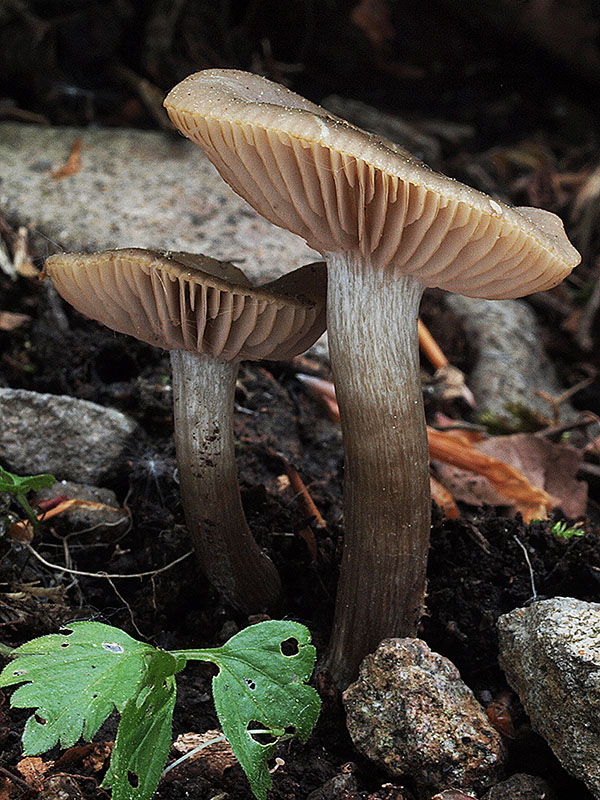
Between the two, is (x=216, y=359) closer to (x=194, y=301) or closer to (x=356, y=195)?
(x=194, y=301)

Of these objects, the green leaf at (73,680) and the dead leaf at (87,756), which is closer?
the green leaf at (73,680)

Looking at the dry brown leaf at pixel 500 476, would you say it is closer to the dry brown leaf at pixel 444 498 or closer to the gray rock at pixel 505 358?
the dry brown leaf at pixel 444 498

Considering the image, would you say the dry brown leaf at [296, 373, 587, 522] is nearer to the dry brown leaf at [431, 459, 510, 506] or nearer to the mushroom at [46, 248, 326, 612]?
the dry brown leaf at [431, 459, 510, 506]

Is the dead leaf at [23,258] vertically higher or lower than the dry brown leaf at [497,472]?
higher

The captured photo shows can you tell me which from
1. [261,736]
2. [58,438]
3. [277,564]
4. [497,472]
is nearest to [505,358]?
[497,472]

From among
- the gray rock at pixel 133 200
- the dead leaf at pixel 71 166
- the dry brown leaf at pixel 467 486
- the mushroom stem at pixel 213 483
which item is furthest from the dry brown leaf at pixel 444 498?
the dead leaf at pixel 71 166

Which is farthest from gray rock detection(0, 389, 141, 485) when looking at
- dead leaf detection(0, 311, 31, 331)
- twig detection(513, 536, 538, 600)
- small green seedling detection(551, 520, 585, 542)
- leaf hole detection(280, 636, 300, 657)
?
small green seedling detection(551, 520, 585, 542)
